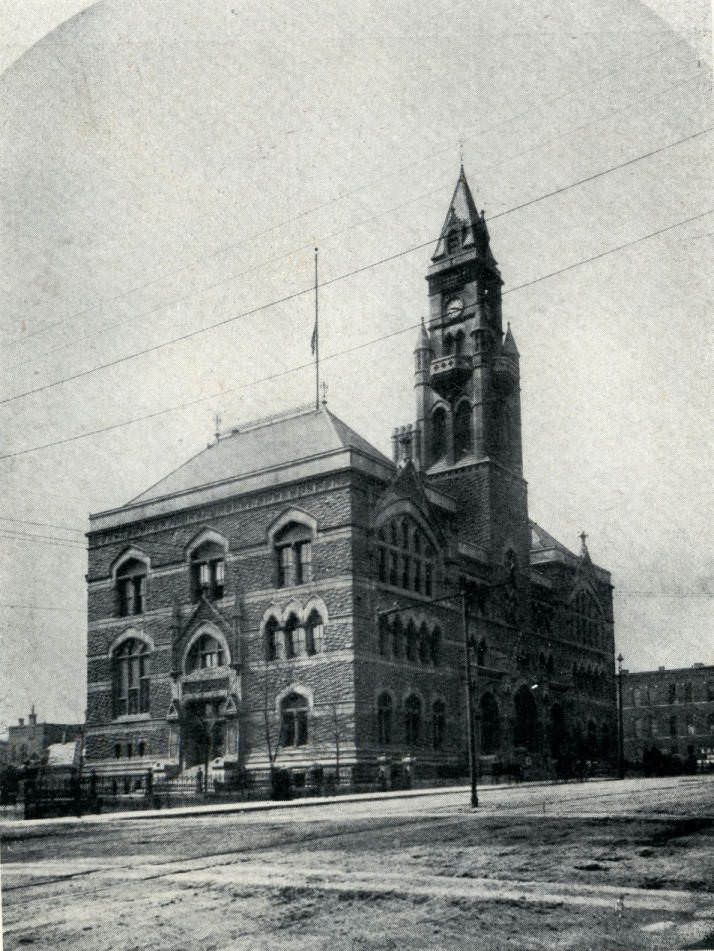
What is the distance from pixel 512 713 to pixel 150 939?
3788cm

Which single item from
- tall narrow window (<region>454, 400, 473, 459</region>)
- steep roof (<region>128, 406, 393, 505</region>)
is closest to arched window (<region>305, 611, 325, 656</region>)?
steep roof (<region>128, 406, 393, 505</region>)

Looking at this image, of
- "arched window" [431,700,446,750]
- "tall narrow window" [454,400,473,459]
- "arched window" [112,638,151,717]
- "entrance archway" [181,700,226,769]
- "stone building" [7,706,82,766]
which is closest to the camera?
"entrance archway" [181,700,226,769]

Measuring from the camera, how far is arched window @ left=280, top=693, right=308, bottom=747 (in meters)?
34.5

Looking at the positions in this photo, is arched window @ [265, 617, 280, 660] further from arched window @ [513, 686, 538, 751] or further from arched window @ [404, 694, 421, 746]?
arched window @ [513, 686, 538, 751]

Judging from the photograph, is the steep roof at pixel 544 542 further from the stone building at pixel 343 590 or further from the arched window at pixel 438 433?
the arched window at pixel 438 433

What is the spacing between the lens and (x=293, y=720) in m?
34.8

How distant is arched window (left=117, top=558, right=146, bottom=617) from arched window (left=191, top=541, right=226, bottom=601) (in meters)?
2.78

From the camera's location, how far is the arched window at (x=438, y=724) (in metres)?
37.8

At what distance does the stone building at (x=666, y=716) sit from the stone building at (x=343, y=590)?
198 inches

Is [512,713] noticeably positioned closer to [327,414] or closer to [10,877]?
[327,414]

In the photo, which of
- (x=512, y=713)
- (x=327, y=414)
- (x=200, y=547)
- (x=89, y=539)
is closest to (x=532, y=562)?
(x=512, y=713)

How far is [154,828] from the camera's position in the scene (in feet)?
58.6

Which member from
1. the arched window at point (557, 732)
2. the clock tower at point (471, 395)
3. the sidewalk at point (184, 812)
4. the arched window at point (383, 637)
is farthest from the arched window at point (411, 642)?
the arched window at point (557, 732)

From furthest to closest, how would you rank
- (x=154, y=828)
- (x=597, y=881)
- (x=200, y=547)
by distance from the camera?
(x=200, y=547)
(x=154, y=828)
(x=597, y=881)
